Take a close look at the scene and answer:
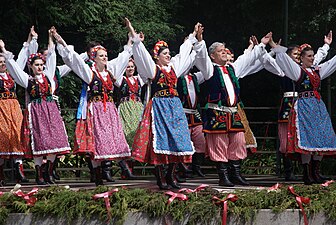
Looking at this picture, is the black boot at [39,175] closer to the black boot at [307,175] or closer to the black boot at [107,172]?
the black boot at [107,172]

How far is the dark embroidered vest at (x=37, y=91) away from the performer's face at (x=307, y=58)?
2576 millimetres

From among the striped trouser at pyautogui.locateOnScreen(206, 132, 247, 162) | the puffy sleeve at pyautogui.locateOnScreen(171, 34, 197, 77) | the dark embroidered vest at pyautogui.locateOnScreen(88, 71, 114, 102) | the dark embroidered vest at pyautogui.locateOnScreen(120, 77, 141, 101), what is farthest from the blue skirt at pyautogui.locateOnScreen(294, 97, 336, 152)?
the dark embroidered vest at pyautogui.locateOnScreen(120, 77, 141, 101)

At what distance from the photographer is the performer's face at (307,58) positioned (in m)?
7.43

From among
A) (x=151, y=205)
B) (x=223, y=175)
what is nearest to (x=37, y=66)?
(x=223, y=175)

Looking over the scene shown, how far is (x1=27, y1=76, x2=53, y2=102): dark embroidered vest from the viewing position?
7625 mm

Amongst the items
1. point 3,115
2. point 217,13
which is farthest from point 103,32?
point 3,115

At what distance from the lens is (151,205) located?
5113 mm

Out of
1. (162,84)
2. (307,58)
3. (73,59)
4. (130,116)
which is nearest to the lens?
(162,84)

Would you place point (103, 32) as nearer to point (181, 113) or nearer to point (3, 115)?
point (3, 115)

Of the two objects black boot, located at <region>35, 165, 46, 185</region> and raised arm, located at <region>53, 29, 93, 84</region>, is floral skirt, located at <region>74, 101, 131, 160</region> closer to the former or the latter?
raised arm, located at <region>53, 29, 93, 84</region>

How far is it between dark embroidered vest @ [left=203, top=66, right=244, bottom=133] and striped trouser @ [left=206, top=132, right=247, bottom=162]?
6 cm

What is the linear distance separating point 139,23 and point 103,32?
2.08 ft

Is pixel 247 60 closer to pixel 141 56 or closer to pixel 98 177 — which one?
pixel 141 56

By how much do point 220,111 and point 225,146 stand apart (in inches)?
13.1
